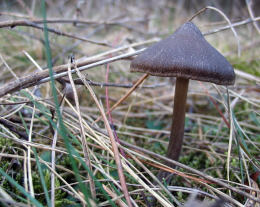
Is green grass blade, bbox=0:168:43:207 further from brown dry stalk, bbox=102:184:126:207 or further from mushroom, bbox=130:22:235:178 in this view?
mushroom, bbox=130:22:235:178

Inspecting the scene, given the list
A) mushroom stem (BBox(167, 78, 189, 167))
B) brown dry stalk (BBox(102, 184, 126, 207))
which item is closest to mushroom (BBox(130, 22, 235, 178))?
mushroom stem (BBox(167, 78, 189, 167))

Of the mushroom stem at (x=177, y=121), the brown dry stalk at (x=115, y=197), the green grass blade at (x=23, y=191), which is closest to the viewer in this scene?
the green grass blade at (x=23, y=191)

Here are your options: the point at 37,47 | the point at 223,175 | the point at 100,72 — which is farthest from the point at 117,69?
the point at 223,175

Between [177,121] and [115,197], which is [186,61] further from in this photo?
[115,197]

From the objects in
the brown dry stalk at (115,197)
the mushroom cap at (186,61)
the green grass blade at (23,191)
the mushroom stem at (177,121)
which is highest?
the mushroom cap at (186,61)

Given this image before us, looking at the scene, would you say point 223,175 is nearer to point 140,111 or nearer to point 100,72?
point 140,111

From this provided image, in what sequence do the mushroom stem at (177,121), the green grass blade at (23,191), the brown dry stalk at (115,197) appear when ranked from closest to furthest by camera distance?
the green grass blade at (23,191) → the brown dry stalk at (115,197) → the mushroom stem at (177,121)

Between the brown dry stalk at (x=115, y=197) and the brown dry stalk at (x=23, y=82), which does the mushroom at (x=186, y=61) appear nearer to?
the brown dry stalk at (x=23, y=82)

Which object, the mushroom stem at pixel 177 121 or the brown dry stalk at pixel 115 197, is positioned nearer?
A: the brown dry stalk at pixel 115 197

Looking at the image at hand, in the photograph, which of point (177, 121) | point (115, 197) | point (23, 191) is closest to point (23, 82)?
point (23, 191)

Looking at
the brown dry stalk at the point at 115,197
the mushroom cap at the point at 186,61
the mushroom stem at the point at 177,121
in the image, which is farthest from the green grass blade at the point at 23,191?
the mushroom stem at the point at 177,121
